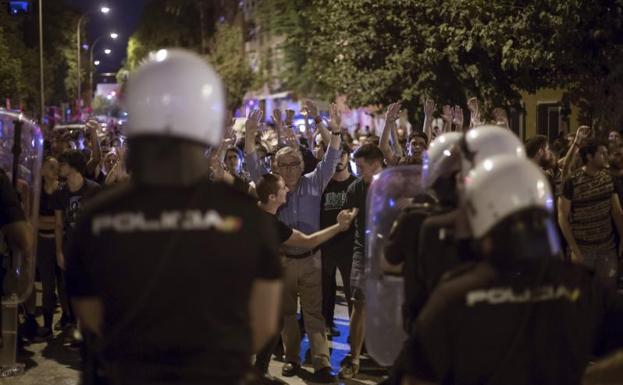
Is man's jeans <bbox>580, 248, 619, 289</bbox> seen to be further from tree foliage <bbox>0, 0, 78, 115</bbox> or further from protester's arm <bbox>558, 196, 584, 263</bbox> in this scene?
tree foliage <bbox>0, 0, 78, 115</bbox>

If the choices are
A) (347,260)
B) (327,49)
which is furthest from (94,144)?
(327,49)

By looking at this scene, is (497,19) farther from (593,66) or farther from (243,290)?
(243,290)

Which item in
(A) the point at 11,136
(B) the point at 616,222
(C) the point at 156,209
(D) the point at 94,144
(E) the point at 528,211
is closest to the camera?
(C) the point at 156,209

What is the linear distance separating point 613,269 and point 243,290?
241 inches

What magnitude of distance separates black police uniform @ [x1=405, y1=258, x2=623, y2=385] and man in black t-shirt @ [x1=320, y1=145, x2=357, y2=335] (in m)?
5.36

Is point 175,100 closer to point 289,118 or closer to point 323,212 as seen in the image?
point 323,212

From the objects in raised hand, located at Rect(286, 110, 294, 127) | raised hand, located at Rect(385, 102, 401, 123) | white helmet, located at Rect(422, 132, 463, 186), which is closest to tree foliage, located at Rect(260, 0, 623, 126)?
raised hand, located at Rect(286, 110, 294, 127)

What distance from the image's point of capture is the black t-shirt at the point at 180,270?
10.2 ft

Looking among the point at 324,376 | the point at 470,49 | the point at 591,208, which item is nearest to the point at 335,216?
the point at 324,376

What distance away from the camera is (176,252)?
312cm

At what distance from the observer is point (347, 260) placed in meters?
9.13

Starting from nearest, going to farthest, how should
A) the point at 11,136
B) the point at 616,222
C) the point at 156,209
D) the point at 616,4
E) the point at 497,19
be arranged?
the point at 156,209
the point at 11,136
the point at 616,222
the point at 616,4
the point at 497,19

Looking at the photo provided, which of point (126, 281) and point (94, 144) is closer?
point (126, 281)

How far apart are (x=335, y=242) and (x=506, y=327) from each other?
18.7ft
